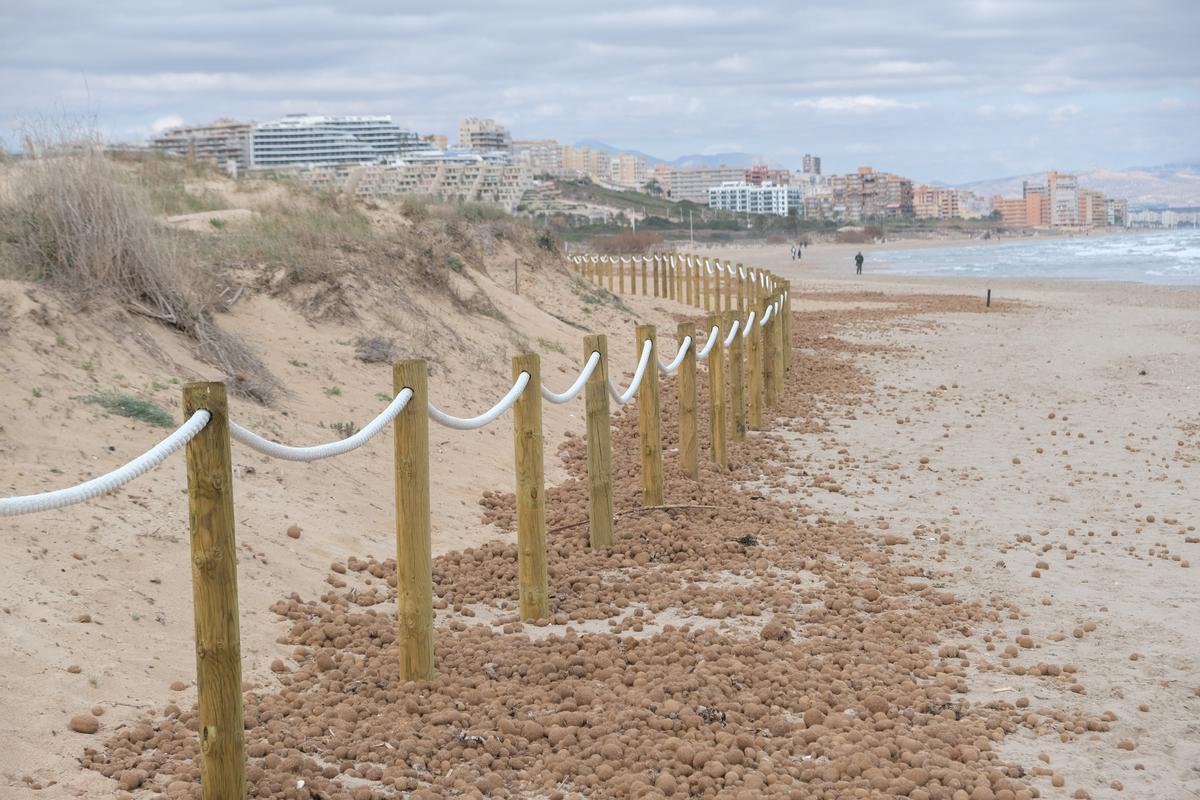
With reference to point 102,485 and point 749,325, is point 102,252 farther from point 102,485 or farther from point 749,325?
point 102,485

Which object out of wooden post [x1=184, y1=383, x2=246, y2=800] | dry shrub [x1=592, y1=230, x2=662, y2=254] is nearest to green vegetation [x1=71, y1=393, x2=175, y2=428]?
wooden post [x1=184, y1=383, x2=246, y2=800]

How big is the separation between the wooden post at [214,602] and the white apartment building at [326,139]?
88.1 metres

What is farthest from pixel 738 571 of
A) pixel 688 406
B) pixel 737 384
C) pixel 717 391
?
pixel 737 384

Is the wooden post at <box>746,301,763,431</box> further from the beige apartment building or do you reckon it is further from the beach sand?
the beige apartment building

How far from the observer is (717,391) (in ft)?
31.2

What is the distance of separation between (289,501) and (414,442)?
2.39m

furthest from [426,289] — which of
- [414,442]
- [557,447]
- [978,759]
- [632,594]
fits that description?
[978,759]

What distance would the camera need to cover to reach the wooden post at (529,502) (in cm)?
603

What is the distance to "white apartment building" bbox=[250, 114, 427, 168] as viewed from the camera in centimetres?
9600

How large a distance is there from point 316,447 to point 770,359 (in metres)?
9.32

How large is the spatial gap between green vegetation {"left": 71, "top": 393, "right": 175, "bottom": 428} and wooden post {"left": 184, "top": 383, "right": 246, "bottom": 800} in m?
3.81

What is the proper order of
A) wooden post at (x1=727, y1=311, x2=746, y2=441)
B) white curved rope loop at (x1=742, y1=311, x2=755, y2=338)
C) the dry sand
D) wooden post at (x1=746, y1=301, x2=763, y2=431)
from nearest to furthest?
1. the dry sand
2. wooden post at (x1=727, y1=311, x2=746, y2=441)
3. white curved rope loop at (x1=742, y1=311, x2=755, y2=338)
4. wooden post at (x1=746, y1=301, x2=763, y2=431)

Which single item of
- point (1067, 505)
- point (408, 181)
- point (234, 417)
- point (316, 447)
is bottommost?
point (1067, 505)

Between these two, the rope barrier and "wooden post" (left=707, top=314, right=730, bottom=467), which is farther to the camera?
the rope barrier
